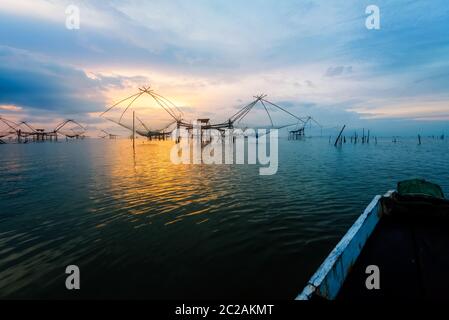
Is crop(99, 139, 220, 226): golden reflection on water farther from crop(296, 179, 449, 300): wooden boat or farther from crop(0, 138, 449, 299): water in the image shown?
crop(296, 179, 449, 300): wooden boat

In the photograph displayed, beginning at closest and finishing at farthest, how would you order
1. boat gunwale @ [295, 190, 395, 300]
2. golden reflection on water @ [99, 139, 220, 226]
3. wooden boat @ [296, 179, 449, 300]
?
boat gunwale @ [295, 190, 395, 300], wooden boat @ [296, 179, 449, 300], golden reflection on water @ [99, 139, 220, 226]

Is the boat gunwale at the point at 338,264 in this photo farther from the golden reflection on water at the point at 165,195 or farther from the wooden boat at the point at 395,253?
the golden reflection on water at the point at 165,195

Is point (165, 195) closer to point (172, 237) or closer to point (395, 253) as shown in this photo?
point (172, 237)

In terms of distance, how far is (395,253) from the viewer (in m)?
5.45

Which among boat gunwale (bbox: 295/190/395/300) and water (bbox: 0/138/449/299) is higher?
boat gunwale (bbox: 295/190/395/300)

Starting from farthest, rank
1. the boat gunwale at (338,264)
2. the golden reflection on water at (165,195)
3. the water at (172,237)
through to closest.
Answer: the golden reflection on water at (165,195), the water at (172,237), the boat gunwale at (338,264)

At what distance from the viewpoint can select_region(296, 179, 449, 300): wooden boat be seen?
405cm

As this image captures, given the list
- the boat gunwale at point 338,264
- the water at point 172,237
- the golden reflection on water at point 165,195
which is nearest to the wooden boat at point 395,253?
the boat gunwale at point 338,264

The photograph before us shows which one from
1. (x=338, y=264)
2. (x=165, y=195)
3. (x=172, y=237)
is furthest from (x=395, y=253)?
(x=165, y=195)

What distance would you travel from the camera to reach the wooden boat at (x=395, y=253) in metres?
4.05

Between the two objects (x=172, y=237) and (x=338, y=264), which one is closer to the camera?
(x=338, y=264)

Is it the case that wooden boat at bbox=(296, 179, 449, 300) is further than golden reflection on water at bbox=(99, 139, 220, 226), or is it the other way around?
golden reflection on water at bbox=(99, 139, 220, 226)

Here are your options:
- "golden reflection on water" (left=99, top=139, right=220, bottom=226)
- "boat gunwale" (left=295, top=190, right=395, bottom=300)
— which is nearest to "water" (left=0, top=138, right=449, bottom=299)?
"golden reflection on water" (left=99, top=139, right=220, bottom=226)

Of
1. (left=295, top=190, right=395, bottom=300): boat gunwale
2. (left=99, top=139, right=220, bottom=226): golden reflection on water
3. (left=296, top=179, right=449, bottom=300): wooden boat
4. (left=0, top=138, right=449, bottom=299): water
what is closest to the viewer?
(left=295, top=190, right=395, bottom=300): boat gunwale
